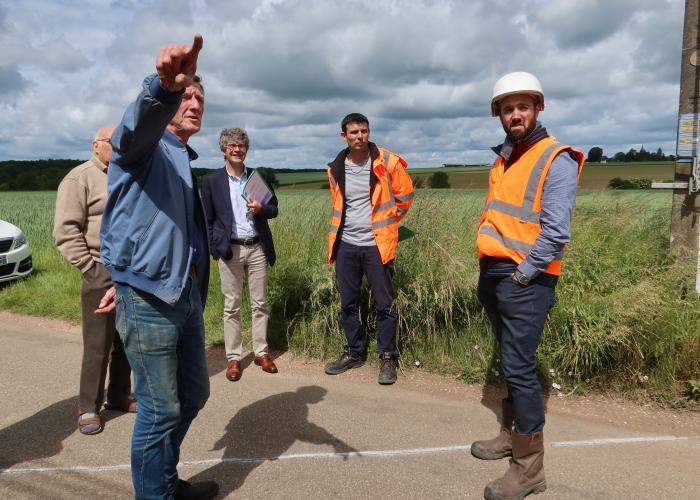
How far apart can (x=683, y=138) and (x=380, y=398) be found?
11.3 feet

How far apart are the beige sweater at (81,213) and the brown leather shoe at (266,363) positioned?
5.86ft

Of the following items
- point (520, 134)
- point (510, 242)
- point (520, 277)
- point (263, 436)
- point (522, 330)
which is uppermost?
point (520, 134)

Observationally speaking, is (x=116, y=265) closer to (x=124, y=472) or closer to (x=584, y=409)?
(x=124, y=472)

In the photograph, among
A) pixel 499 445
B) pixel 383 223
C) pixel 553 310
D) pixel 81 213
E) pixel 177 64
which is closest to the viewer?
pixel 177 64

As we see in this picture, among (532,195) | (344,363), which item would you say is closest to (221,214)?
(344,363)

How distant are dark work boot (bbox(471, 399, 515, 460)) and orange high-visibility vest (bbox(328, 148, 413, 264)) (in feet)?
5.58

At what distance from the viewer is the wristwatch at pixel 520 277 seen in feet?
8.66

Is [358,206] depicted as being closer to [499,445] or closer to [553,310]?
[553,310]

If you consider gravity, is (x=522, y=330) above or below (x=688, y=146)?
below

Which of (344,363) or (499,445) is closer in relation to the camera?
(499,445)

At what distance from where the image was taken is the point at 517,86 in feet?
8.74

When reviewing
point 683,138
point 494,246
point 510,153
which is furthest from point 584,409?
point 683,138

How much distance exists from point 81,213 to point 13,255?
18.3ft

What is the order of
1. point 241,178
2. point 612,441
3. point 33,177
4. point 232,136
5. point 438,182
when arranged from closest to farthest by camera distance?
point 612,441 → point 232,136 → point 241,178 → point 438,182 → point 33,177
